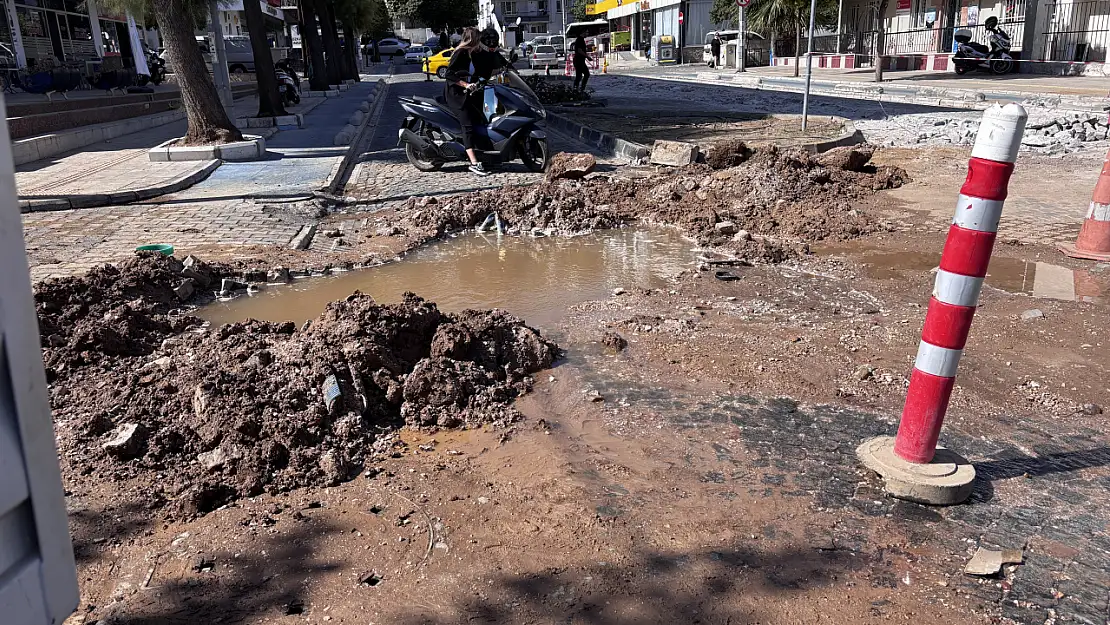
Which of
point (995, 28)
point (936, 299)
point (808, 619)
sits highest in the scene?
point (995, 28)

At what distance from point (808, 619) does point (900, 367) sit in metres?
2.33

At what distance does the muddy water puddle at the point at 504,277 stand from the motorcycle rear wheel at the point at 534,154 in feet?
11.2

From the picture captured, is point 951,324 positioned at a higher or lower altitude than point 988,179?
lower

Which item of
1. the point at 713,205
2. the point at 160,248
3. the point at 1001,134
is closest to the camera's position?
the point at 1001,134

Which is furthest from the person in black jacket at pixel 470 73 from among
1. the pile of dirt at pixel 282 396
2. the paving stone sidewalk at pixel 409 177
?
the pile of dirt at pixel 282 396

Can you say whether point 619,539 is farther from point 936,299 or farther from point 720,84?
point 720,84

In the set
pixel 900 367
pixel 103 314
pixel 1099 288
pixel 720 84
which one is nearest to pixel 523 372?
pixel 900 367

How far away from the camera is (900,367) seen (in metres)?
4.48

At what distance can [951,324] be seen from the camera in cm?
315

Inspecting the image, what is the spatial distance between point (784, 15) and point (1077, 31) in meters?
13.5

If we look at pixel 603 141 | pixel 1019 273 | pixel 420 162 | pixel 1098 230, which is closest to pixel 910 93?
pixel 603 141

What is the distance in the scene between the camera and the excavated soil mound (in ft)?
25.3

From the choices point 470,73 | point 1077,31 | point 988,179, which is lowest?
point 988,179

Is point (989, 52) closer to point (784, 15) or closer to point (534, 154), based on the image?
point (784, 15)
